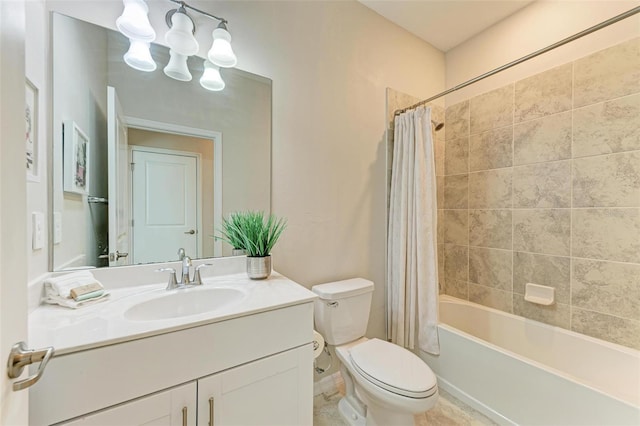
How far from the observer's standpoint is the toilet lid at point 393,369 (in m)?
1.16

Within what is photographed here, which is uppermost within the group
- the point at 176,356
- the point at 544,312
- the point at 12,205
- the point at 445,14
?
the point at 445,14

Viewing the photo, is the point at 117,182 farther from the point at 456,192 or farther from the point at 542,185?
the point at 542,185

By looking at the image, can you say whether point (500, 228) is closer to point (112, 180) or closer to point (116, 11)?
point (112, 180)

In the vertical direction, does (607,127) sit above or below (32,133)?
above

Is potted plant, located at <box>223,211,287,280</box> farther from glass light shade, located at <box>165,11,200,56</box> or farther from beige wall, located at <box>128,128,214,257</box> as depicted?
glass light shade, located at <box>165,11,200,56</box>

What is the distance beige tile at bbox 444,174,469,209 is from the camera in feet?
7.24

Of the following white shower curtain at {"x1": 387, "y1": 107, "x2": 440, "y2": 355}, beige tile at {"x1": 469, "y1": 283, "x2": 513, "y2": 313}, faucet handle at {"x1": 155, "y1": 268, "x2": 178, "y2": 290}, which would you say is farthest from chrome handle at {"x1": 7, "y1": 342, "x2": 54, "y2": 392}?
beige tile at {"x1": 469, "y1": 283, "x2": 513, "y2": 313}

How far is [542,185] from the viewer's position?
177cm

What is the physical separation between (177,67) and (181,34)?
14 centimetres

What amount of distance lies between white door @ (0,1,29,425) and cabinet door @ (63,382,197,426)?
0.63ft

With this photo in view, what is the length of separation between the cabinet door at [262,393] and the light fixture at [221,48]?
1.36 meters

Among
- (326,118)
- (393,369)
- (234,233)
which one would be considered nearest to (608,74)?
(326,118)

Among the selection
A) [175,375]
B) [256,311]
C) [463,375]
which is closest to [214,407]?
[175,375]

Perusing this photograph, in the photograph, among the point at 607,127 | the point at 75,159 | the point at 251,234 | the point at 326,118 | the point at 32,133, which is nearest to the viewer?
the point at 32,133
